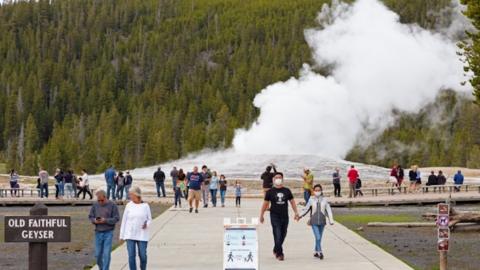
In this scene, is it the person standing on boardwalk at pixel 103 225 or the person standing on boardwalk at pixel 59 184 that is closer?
the person standing on boardwalk at pixel 103 225

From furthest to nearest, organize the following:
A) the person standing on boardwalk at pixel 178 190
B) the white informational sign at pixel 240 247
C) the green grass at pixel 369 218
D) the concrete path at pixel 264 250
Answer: the person standing on boardwalk at pixel 178 190, the green grass at pixel 369 218, the concrete path at pixel 264 250, the white informational sign at pixel 240 247

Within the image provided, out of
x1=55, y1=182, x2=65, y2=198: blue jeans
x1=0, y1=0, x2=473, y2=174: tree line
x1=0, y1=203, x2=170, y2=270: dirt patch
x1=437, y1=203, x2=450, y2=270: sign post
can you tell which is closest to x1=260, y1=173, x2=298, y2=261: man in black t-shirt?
x1=0, y1=203, x2=170, y2=270: dirt patch

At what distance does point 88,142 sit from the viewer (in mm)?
140125

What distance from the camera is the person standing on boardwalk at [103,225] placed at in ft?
50.2

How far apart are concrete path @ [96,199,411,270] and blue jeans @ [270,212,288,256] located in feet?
0.72

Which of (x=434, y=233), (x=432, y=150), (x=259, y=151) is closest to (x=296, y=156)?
(x=259, y=151)

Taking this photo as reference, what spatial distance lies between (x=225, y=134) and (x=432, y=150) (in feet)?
96.3

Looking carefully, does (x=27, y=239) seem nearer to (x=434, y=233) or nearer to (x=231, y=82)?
(x=434, y=233)

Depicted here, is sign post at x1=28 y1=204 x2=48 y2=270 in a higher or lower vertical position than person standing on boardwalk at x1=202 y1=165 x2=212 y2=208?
lower

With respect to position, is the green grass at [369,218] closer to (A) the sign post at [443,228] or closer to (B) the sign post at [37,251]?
(A) the sign post at [443,228]

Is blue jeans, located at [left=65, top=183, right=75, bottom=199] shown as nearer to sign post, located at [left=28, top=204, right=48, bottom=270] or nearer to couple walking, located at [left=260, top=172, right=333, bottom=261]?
couple walking, located at [left=260, top=172, right=333, bottom=261]

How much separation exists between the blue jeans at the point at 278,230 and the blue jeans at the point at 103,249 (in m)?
3.59

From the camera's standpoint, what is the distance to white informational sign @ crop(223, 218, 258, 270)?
14211 millimetres

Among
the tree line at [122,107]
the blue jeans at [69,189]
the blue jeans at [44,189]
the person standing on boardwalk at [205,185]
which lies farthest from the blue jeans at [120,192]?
the tree line at [122,107]
